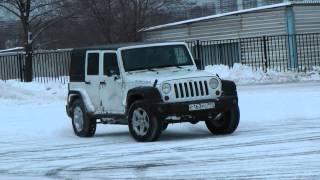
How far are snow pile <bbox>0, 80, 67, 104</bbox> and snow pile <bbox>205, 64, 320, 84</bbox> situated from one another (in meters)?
6.45

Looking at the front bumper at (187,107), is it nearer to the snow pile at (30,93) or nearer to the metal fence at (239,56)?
the snow pile at (30,93)

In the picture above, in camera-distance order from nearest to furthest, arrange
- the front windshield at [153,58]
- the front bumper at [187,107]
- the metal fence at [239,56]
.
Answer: the front bumper at [187,107] < the front windshield at [153,58] < the metal fence at [239,56]

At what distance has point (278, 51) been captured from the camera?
3306 centimetres

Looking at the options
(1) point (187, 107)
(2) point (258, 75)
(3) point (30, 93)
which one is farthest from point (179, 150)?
(2) point (258, 75)

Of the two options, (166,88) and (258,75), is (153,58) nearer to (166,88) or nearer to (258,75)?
(166,88)

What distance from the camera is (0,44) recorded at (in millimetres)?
60219

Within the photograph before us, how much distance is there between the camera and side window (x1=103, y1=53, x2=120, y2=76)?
1382cm

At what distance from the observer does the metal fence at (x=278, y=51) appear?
3225 cm

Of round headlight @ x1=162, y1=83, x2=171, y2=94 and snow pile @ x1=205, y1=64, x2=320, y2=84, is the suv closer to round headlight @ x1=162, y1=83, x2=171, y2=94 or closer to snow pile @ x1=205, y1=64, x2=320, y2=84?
round headlight @ x1=162, y1=83, x2=171, y2=94

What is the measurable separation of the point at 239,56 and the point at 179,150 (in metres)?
24.2

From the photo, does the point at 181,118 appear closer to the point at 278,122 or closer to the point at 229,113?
the point at 229,113

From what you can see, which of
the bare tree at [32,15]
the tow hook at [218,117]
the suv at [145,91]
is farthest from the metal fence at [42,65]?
the tow hook at [218,117]

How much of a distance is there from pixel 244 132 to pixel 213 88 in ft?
3.87

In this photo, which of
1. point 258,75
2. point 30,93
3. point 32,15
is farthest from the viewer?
point 32,15
